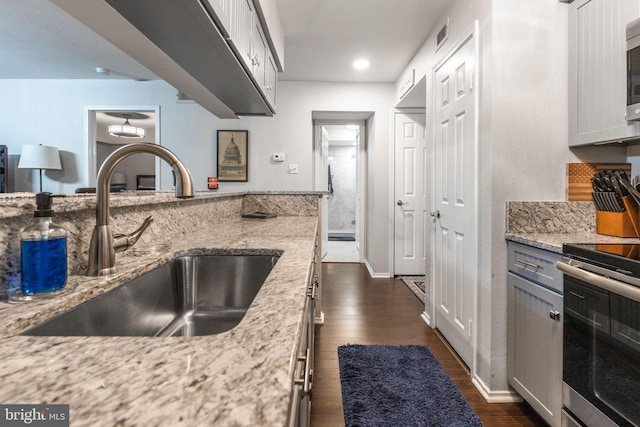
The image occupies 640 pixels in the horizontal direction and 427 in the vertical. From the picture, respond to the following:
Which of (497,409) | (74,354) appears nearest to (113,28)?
(74,354)

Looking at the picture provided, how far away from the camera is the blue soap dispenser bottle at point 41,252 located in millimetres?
618

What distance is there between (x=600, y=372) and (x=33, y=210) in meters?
1.76

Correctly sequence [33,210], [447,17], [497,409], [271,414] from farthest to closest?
1. [447,17]
2. [497,409]
3. [33,210]
4. [271,414]

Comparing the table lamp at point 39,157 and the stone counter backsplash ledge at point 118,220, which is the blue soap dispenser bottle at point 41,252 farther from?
the table lamp at point 39,157

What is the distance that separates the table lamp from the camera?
9.87ft

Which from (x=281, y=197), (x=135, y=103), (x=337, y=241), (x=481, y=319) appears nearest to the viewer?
(x=481, y=319)

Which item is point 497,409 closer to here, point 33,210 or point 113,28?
point 33,210

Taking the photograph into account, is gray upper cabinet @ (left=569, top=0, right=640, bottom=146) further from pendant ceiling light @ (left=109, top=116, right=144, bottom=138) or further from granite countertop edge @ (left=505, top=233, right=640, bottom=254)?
pendant ceiling light @ (left=109, top=116, right=144, bottom=138)

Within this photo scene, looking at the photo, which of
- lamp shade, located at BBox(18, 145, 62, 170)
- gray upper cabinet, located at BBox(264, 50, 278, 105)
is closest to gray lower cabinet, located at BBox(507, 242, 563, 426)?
gray upper cabinet, located at BBox(264, 50, 278, 105)

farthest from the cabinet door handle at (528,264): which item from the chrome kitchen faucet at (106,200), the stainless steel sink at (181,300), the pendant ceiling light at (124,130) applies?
the pendant ceiling light at (124,130)

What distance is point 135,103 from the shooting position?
13.2 feet

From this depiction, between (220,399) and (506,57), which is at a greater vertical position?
(506,57)

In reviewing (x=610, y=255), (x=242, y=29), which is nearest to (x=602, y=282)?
(x=610, y=255)

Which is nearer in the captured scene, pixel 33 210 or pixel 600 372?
pixel 33 210
